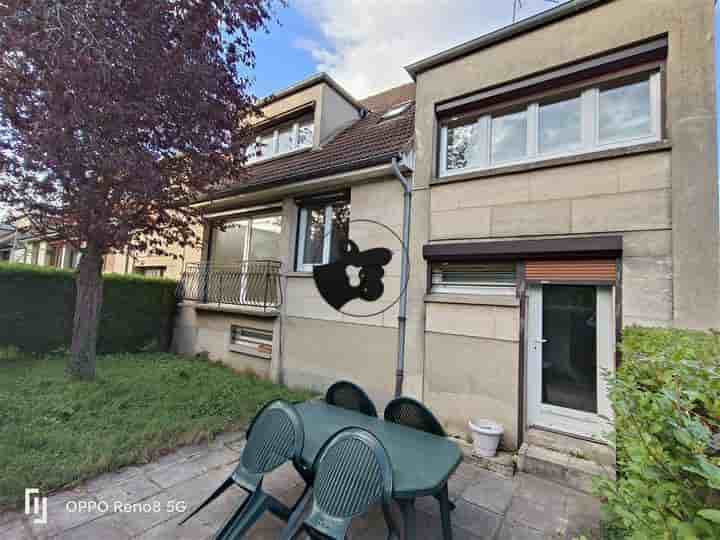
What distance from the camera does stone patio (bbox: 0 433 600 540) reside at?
2.59 meters

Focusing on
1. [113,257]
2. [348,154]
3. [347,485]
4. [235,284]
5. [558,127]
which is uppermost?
[348,154]

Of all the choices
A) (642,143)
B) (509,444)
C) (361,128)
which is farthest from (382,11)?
(509,444)

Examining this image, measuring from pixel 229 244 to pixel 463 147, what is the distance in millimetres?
6817

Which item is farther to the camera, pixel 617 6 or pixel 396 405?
pixel 617 6

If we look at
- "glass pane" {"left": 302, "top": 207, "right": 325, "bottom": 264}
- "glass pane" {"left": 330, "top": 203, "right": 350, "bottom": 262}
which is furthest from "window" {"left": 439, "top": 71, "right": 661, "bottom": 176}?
"glass pane" {"left": 302, "top": 207, "right": 325, "bottom": 264}

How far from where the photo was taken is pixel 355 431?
2.13 metres

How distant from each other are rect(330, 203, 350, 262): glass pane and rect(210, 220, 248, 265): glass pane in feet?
10.6

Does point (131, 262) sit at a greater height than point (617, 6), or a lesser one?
lesser

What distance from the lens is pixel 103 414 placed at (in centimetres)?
446

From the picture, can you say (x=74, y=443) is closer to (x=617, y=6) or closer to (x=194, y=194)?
(x=194, y=194)

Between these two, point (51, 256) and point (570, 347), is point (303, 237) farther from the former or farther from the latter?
point (51, 256)

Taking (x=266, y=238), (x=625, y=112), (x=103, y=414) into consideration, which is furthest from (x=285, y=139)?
(x=625, y=112)

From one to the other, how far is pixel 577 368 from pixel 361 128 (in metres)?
6.75

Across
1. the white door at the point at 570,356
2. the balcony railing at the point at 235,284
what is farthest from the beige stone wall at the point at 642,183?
the balcony railing at the point at 235,284
